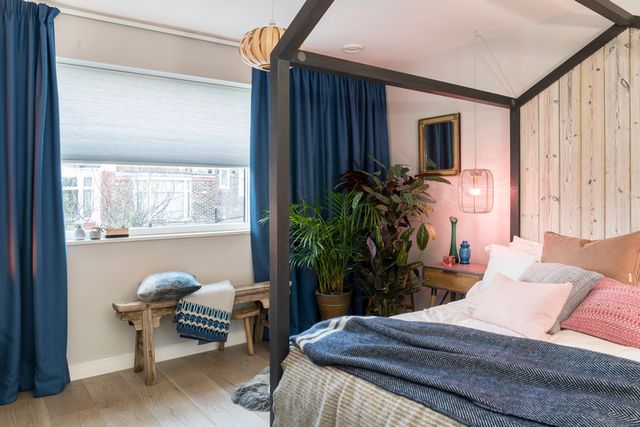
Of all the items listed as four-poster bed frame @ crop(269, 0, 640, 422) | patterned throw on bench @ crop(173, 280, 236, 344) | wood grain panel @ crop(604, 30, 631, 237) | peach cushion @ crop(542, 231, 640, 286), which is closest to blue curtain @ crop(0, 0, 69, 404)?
patterned throw on bench @ crop(173, 280, 236, 344)

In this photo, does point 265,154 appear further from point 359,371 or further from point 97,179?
point 359,371

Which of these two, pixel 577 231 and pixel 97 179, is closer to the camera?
pixel 577 231

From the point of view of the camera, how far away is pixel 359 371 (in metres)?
1.63

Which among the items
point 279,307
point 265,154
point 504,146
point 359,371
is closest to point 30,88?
point 265,154

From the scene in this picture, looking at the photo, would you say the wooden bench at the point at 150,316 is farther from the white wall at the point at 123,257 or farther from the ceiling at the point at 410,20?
the ceiling at the point at 410,20

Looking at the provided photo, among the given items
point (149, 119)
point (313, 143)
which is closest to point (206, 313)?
point (149, 119)

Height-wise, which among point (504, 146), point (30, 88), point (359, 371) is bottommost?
point (359, 371)

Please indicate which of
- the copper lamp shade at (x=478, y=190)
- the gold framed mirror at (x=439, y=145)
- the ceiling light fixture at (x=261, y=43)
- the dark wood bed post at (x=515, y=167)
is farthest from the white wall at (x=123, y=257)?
the dark wood bed post at (x=515, y=167)

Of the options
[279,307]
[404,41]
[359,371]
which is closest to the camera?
[359,371]

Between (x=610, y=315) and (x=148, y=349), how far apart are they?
263 cm

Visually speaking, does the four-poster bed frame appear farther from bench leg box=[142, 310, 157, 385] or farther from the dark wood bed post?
the dark wood bed post

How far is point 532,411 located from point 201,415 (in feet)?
6.21

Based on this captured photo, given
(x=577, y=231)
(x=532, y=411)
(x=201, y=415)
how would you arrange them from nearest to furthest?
(x=532, y=411), (x=201, y=415), (x=577, y=231)

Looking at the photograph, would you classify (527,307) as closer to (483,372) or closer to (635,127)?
(483,372)
